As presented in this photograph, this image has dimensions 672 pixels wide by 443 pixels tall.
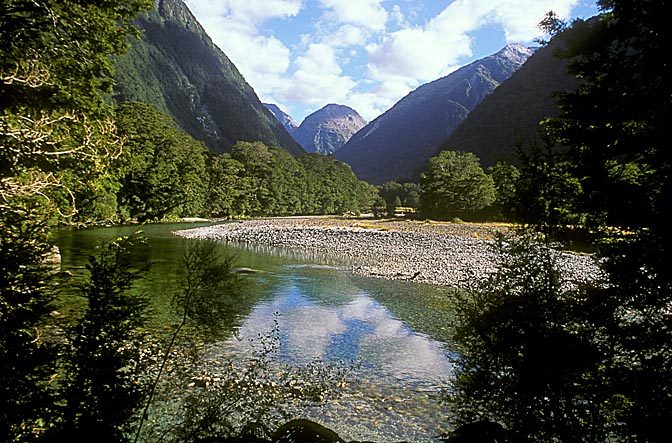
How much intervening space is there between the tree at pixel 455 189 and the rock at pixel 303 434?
49.9 meters

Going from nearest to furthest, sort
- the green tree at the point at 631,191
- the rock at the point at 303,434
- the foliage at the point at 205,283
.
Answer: the green tree at the point at 631,191
the foliage at the point at 205,283
the rock at the point at 303,434

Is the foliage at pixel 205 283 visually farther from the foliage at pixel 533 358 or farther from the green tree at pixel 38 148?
the foliage at pixel 533 358

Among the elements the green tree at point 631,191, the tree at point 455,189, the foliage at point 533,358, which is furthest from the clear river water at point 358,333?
the tree at point 455,189

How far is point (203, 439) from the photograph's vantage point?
4.44 metres

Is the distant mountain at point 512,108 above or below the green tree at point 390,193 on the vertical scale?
above

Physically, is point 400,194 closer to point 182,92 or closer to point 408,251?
point 408,251

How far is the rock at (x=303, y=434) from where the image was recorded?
5383 millimetres

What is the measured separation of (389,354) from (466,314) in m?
5.93

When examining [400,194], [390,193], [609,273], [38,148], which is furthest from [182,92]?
[609,273]

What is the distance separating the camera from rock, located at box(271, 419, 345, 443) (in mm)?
5383

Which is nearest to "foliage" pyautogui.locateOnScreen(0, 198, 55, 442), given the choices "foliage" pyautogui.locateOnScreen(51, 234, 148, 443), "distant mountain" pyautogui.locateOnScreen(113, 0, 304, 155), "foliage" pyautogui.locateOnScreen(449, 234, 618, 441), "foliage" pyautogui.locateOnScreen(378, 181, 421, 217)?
"foliage" pyautogui.locateOnScreen(51, 234, 148, 443)

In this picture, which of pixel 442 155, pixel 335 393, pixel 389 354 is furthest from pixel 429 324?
A: pixel 442 155

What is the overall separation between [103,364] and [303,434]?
Result: 2.75 metres

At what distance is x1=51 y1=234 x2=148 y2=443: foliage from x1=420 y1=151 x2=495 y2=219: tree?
169 feet
